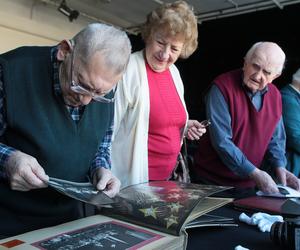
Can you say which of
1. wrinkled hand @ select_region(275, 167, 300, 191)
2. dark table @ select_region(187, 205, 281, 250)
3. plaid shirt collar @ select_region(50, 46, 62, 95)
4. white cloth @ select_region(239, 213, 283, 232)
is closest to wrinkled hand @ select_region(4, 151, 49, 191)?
plaid shirt collar @ select_region(50, 46, 62, 95)

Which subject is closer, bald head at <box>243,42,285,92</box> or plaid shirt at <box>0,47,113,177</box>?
plaid shirt at <box>0,47,113,177</box>

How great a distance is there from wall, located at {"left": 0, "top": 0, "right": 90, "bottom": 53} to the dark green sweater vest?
16.2 feet

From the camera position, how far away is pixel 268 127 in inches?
72.3

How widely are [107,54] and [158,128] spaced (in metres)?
0.73

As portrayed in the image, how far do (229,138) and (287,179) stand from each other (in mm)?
357

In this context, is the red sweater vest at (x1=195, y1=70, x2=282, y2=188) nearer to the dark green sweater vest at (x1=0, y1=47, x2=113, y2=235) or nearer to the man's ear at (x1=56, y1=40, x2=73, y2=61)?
the dark green sweater vest at (x1=0, y1=47, x2=113, y2=235)

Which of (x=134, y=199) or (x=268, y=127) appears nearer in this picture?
(x=134, y=199)

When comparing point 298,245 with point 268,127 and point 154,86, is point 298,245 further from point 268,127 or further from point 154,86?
point 268,127

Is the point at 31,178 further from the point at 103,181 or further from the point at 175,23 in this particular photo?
the point at 175,23

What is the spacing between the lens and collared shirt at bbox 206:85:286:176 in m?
1.62

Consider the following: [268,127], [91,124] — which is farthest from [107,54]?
[268,127]

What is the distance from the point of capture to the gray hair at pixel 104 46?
867 millimetres

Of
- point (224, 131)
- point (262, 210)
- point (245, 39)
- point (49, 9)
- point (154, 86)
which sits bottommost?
point (262, 210)

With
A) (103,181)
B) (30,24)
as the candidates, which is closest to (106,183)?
(103,181)
